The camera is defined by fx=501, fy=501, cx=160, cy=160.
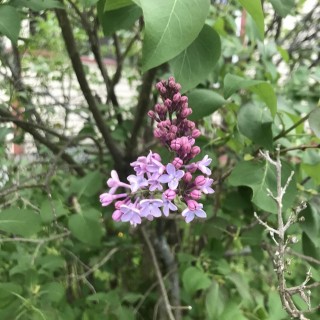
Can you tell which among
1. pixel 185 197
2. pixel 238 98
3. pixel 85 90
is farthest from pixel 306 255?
pixel 85 90

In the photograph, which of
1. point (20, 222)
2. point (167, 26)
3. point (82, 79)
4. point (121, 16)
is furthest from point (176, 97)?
point (82, 79)

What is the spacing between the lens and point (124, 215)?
2.41 ft

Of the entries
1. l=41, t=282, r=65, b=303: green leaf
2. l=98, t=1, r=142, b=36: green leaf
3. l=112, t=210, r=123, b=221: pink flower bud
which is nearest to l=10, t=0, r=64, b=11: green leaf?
l=98, t=1, r=142, b=36: green leaf

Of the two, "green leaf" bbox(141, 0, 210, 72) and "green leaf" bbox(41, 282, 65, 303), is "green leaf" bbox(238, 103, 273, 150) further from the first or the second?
"green leaf" bbox(41, 282, 65, 303)

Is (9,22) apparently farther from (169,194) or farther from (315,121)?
(315,121)

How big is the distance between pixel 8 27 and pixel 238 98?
0.79m

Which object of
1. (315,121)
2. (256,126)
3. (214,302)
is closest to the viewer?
(315,121)

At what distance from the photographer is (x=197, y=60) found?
0.91 meters

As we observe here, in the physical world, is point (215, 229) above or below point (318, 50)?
below

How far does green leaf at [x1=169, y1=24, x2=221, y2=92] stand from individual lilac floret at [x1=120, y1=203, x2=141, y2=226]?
9.9 inches

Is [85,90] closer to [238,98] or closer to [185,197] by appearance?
[238,98]

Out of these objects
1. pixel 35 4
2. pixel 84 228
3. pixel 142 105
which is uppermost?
pixel 35 4

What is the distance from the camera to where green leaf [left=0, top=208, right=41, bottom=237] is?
1.09 metres

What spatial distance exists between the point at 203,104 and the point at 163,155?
152 mm
